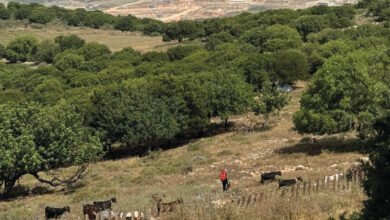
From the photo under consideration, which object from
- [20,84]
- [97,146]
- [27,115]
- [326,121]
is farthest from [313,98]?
[20,84]

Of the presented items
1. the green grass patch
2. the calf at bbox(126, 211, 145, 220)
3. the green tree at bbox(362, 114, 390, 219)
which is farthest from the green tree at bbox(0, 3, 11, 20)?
the green tree at bbox(362, 114, 390, 219)

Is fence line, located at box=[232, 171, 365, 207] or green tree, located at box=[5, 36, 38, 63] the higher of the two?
fence line, located at box=[232, 171, 365, 207]

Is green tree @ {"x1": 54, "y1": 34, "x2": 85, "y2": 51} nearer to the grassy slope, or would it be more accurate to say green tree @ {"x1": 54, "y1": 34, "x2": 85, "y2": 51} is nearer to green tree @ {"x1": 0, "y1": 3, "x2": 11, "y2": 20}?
green tree @ {"x1": 0, "y1": 3, "x2": 11, "y2": 20}

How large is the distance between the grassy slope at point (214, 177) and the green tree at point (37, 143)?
2.09 meters

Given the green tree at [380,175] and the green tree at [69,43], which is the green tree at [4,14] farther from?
the green tree at [380,175]

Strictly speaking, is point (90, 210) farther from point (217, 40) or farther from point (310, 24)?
point (310, 24)

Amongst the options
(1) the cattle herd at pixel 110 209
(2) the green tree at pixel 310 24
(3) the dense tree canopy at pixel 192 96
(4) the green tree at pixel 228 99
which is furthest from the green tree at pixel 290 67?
(1) the cattle herd at pixel 110 209

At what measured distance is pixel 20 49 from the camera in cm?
11850

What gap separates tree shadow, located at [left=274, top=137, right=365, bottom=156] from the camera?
94.1ft

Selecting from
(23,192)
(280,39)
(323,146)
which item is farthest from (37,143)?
(280,39)

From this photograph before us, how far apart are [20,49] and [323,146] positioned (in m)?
109

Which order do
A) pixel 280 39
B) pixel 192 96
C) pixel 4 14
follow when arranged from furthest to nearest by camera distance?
pixel 4 14
pixel 280 39
pixel 192 96

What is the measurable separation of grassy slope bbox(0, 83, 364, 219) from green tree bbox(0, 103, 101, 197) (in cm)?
209

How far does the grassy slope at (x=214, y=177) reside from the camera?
12695 mm
